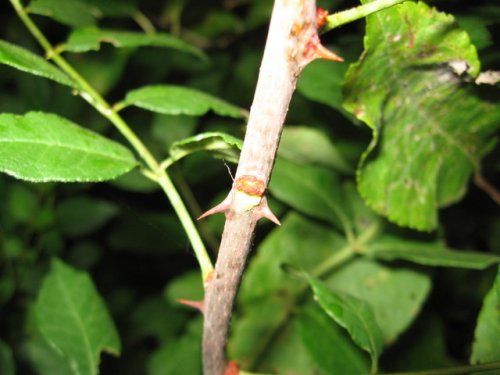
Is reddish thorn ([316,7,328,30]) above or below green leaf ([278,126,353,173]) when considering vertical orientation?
above

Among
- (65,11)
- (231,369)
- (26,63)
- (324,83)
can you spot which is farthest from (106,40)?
(231,369)

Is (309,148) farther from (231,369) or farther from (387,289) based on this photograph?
(231,369)

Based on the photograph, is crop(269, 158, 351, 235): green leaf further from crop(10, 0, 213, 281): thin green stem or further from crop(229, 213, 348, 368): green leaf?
crop(10, 0, 213, 281): thin green stem

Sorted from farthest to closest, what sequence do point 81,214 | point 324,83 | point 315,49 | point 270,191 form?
point 81,214 → point 270,191 → point 324,83 → point 315,49

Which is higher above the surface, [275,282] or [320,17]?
[320,17]

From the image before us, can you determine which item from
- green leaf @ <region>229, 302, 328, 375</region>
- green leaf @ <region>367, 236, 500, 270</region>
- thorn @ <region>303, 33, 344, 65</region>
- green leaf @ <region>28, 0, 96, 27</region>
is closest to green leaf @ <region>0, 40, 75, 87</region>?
green leaf @ <region>28, 0, 96, 27</region>

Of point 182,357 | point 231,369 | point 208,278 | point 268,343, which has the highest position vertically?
point 208,278
